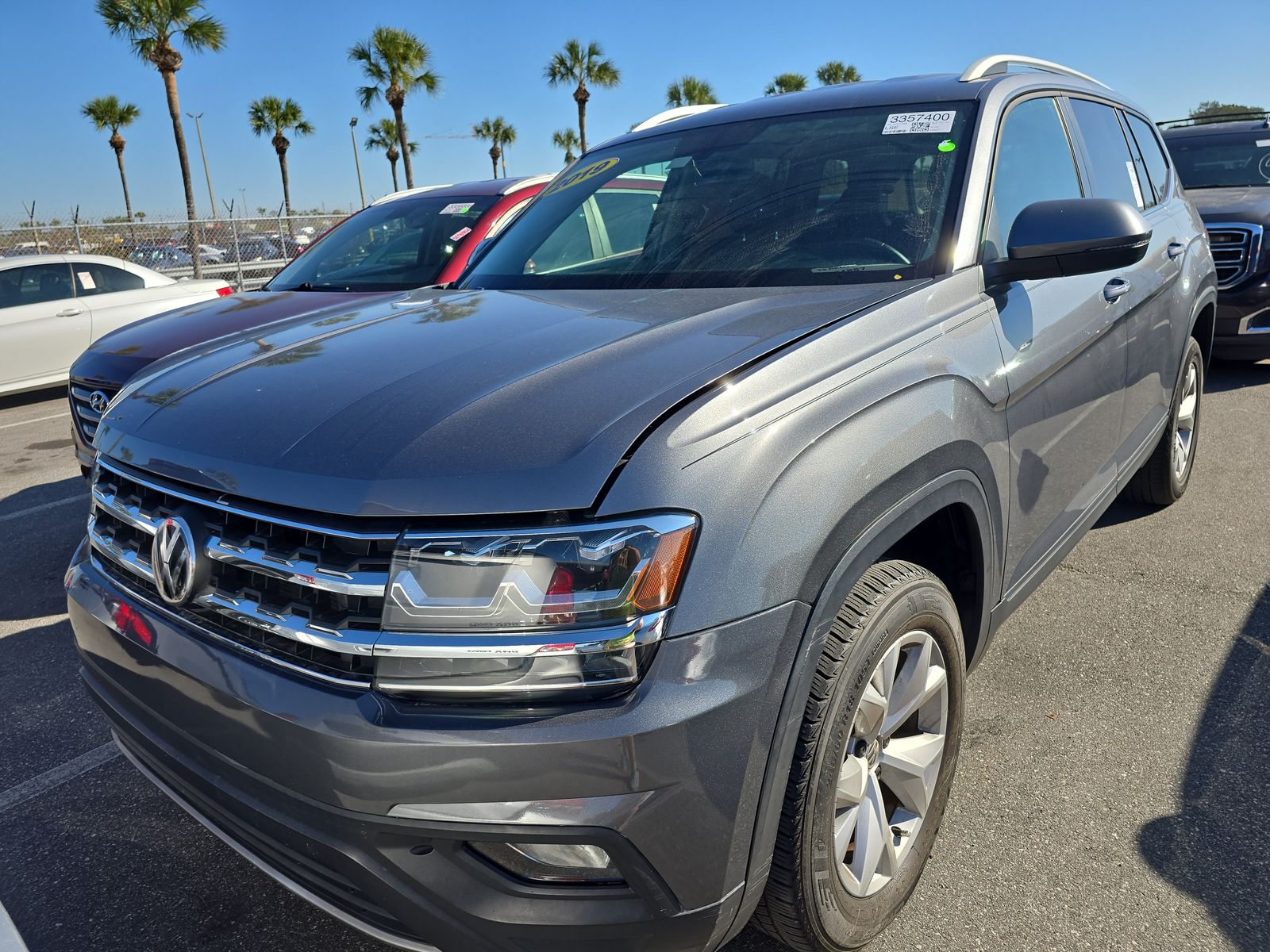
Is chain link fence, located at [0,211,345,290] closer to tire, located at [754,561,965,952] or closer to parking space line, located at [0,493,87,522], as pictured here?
parking space line, located at [0,493,87,522]

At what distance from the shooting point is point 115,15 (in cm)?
2455

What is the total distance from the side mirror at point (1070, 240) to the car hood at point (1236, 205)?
223 inches

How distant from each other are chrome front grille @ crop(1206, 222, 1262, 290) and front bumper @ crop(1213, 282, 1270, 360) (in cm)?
10

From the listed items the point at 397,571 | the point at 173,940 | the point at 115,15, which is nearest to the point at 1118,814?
the point at 397,571

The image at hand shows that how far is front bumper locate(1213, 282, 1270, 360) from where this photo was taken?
7.04m

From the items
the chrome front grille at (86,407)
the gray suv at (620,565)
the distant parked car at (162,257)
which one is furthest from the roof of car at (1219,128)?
the distant parked car at (162,257)

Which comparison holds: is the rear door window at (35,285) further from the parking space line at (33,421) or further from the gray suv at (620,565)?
the gray suv at (620,565)

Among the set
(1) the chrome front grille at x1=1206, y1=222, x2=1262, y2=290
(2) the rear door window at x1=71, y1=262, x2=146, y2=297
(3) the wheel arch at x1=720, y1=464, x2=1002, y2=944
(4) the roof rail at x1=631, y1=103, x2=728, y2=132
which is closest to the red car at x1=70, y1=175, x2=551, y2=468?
(4) the roof rail at x1=631, y1=103, x2=728, y2=132

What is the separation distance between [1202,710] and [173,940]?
2874mm

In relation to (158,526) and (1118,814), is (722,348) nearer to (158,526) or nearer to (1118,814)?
(158,526)

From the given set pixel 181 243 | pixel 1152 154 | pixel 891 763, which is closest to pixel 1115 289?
pixel 1152 154

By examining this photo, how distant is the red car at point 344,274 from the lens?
14.6 ft

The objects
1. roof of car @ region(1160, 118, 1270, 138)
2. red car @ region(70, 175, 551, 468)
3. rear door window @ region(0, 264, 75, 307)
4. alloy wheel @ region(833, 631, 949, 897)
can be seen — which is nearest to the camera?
alloy wheel @ region(833, 631, 949, 897)

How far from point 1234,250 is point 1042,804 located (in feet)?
20.5
